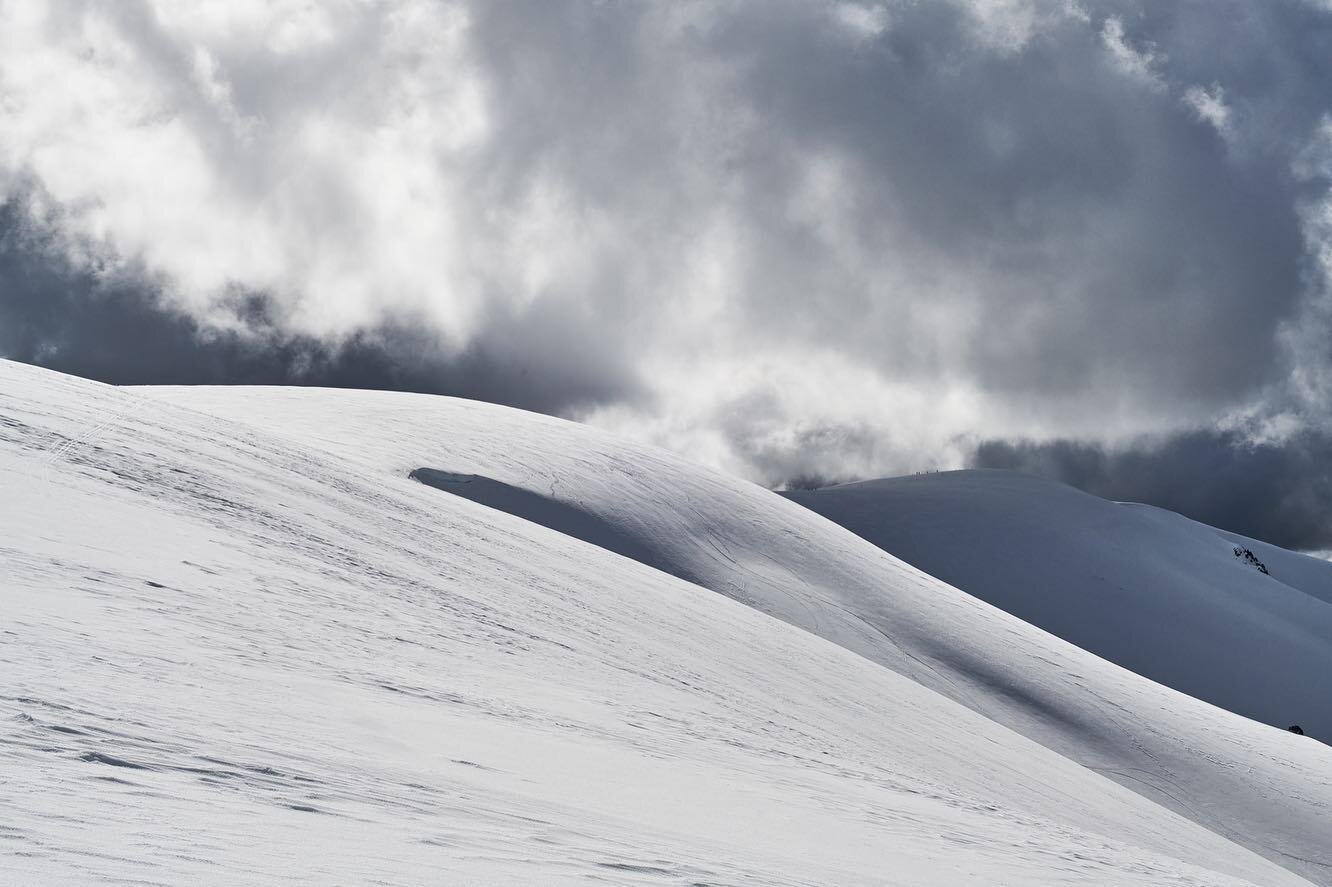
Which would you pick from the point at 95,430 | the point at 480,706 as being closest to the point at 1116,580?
the point at 95,430

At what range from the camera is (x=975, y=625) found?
93.9ft

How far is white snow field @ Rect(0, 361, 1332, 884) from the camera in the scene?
526 cm

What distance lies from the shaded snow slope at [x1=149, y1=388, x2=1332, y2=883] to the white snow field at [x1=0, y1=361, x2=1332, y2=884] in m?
0.14

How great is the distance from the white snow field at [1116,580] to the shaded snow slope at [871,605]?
32.4 metres

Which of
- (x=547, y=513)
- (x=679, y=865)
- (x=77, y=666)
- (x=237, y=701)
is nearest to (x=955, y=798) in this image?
(x=679, y=865)

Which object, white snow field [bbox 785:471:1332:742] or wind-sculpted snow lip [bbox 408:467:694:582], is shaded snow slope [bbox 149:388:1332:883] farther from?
white snow field [bbox 785:471:1332:742]

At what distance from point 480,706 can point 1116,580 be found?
64.8 metres

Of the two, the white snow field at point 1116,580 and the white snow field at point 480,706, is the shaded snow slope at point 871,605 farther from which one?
the white snow field at point 1116,580

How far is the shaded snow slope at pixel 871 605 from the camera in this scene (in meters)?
23.5

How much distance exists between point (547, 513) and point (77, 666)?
1923cm

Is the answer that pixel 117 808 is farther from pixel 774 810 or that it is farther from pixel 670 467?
pixel 670 467

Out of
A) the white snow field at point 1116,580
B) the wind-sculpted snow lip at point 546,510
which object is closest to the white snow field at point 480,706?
the wind-sculpted snow lip at point 546,510

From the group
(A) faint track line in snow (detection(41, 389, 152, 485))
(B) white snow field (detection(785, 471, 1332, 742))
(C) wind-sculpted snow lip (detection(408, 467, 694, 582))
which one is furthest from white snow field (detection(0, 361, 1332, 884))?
(B) white snow field (detection(785, 471, 1332, 742))

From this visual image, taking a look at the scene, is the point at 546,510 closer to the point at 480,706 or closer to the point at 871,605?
the point at 871,605
